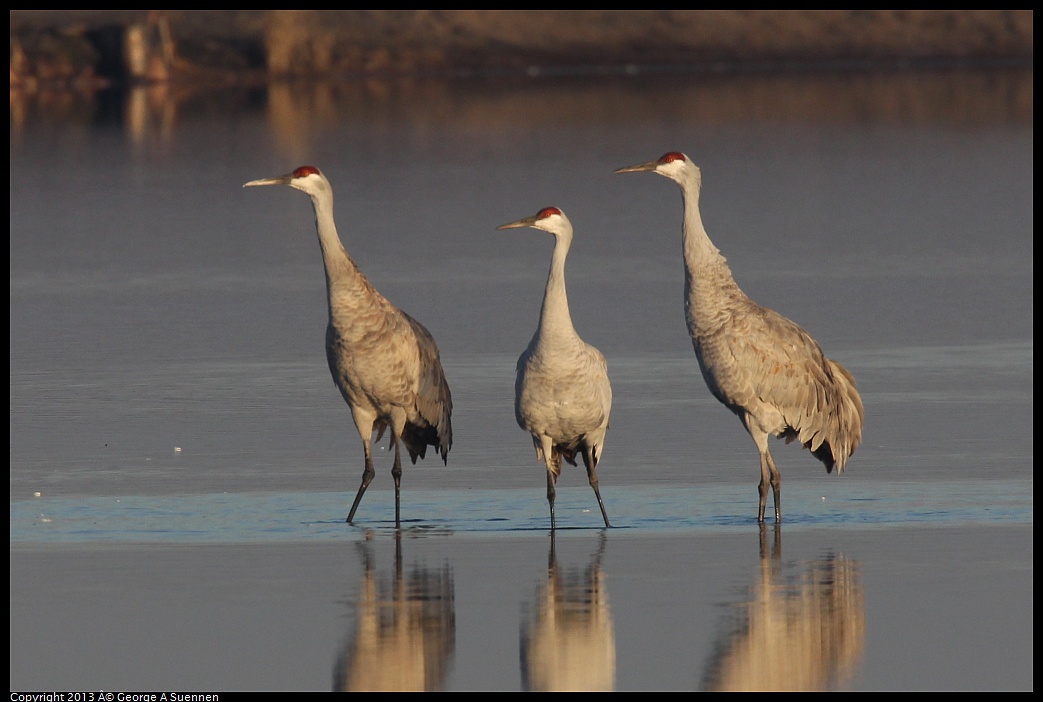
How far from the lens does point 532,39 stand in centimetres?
4838

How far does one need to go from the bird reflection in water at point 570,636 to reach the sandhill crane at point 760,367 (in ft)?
6.50

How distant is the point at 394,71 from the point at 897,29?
11396mm

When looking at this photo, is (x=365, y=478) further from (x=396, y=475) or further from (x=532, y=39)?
(x=532, y=39)

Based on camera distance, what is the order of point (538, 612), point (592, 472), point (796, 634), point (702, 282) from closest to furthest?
point (796, 634), point (538, 612), point (592, 472), point (702, 282)

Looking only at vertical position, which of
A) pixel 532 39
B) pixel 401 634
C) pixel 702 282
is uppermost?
pixel 532 39

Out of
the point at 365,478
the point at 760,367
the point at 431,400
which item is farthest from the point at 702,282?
the point at 365,478

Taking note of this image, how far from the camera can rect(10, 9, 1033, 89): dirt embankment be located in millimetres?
46781

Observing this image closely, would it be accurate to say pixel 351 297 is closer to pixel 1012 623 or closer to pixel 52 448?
pixel 52 448

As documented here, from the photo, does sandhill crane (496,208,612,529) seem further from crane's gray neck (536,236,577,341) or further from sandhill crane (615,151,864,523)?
sandhill crane (615,151,864,523)

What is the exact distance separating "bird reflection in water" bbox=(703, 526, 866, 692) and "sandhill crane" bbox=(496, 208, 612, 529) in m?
1.55

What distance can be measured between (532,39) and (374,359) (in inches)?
1487

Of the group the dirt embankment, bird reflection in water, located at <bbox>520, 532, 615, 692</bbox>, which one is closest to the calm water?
bird reflection in water, located at <bbox>520, 532, 615, 692</bbox>

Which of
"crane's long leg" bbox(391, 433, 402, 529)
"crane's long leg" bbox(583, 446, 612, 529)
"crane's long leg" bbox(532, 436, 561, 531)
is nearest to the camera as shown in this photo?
"crane's long leg" bbox(583, 446, 612, 529)

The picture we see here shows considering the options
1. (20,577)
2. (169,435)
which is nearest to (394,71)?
(169,435)
